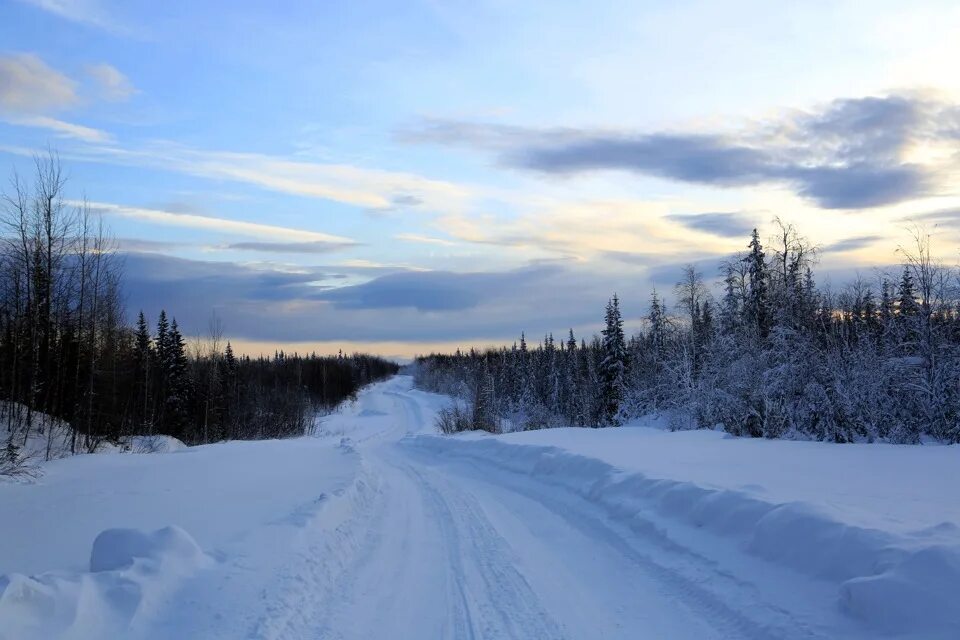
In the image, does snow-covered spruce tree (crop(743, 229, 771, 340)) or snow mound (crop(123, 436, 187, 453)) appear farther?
snow-covered spruce tree (crop(743, 229, 771, 340))

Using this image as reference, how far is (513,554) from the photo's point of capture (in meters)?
8.12

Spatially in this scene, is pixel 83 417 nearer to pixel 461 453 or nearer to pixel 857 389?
pixel 461 453

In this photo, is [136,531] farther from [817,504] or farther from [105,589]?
[817,504]

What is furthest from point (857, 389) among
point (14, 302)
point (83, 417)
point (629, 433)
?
point (14, 302)

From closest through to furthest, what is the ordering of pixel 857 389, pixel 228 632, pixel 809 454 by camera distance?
pixel 228 632 < pixel 809 454 < pixel 857 389

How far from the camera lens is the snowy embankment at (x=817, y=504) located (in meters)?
4.86

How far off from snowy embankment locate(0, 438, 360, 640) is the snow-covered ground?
0.03m

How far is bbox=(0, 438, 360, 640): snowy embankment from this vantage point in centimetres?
510

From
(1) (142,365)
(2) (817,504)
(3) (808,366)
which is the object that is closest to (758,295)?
(3) (808,366)

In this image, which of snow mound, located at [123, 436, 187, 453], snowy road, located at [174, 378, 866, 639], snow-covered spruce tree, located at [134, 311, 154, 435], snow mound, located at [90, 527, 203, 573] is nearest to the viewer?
snowy road, located at [174, 378, 866, 639]

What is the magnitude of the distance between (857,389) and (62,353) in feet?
116

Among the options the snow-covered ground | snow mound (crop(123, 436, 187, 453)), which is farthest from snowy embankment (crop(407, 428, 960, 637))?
snow mound (crop(123, 436, 187, 453))

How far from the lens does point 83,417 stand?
105ft

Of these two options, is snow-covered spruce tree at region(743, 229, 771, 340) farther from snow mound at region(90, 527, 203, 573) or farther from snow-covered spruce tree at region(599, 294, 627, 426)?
snow mound at region(90, 527, 203, 573)
